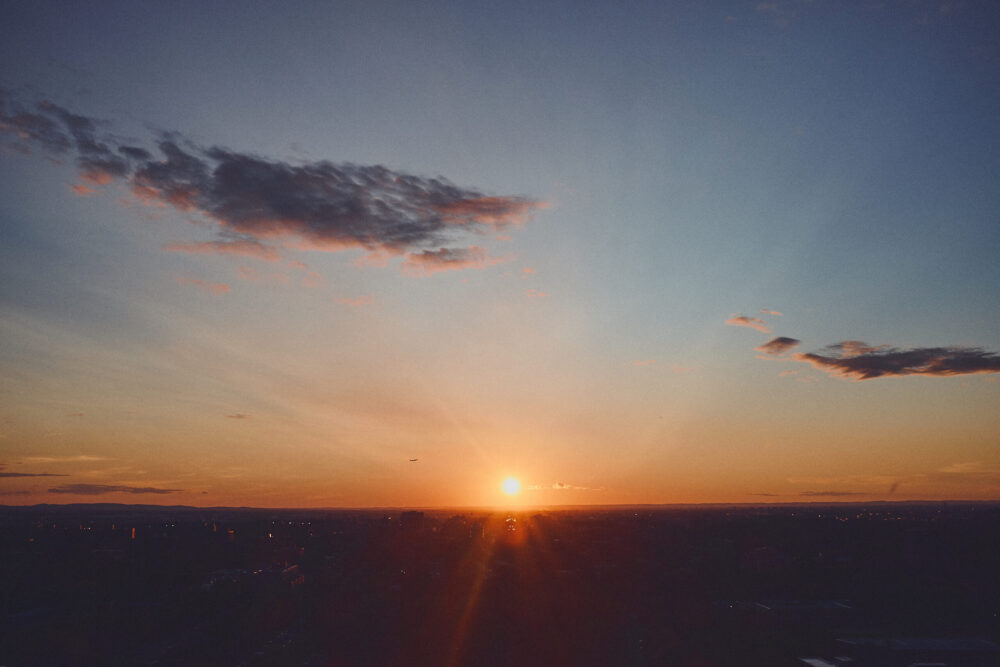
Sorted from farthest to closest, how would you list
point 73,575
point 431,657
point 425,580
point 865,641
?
point 73,575
point 425,580
point 865,641
point 431,657

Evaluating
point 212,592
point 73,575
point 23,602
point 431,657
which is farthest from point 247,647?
point 73,575

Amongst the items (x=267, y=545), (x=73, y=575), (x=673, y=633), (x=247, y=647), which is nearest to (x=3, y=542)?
(x=267, y=545)

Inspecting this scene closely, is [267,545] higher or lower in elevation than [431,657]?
higher

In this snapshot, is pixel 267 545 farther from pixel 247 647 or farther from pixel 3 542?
pixel 247 647

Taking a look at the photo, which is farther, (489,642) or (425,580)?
(425,580)

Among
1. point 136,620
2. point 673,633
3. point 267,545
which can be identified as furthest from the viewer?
point 267,545

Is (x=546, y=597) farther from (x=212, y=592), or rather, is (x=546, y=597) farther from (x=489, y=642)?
(x=212, y=592)
